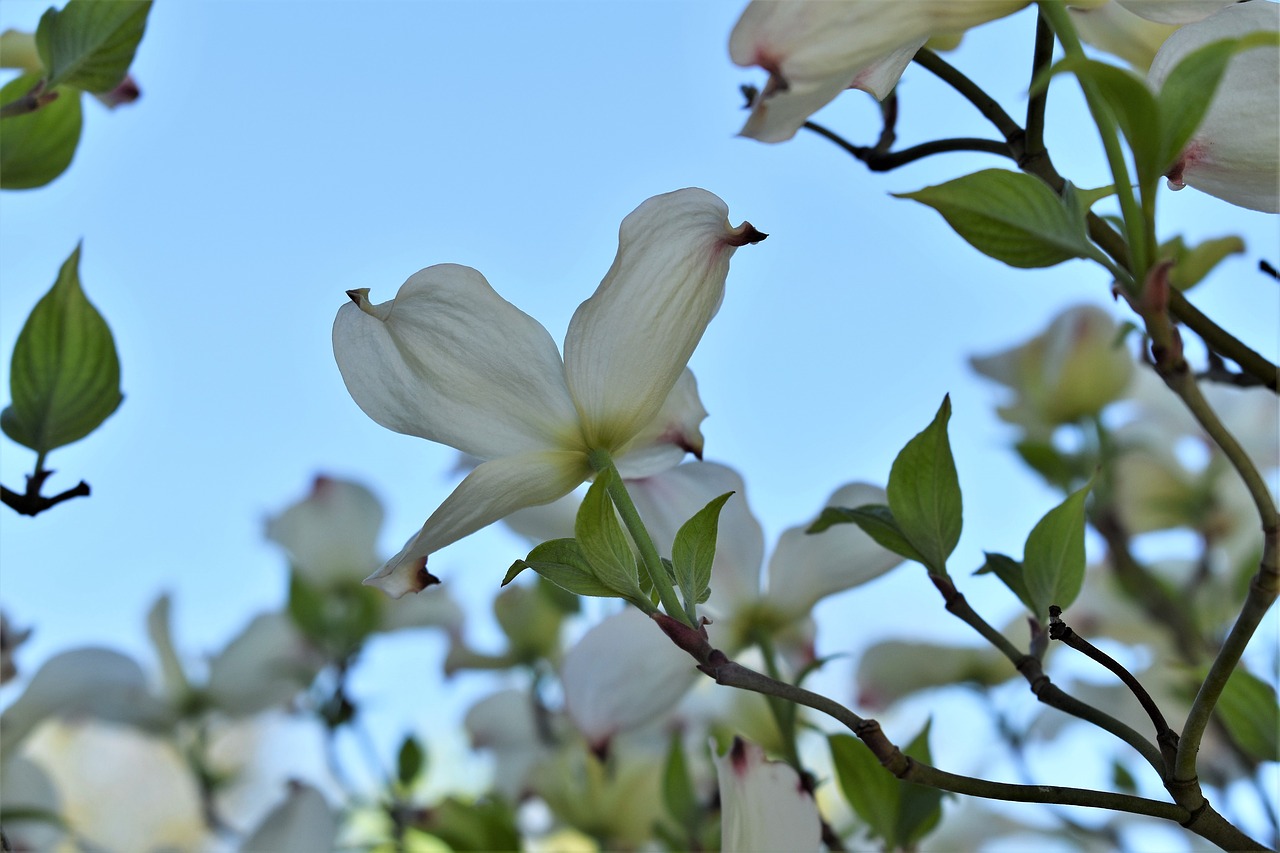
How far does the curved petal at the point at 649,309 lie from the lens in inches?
14.2

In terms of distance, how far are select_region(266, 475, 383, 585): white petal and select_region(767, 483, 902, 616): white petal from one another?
0.61 m

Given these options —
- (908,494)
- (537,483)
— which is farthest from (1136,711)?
(537,483)

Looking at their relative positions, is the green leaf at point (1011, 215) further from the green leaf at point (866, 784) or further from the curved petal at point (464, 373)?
the green leaf at point (866, 784)

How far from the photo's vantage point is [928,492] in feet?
1.37

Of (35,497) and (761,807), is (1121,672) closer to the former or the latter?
(761,807)

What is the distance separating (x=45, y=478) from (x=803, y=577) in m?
0.36

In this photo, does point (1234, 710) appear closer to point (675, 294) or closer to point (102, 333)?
point (675, 294)

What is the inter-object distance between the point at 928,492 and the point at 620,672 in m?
0.20

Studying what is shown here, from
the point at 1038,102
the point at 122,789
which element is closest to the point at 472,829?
the point at 1038,102

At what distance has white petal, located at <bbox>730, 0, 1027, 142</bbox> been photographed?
0.29 m

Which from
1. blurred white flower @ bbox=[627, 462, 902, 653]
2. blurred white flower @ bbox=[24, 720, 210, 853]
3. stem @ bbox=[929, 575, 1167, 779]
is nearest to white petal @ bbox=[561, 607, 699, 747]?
blurred white flower @ bbox=[627, 462, 902, 653]

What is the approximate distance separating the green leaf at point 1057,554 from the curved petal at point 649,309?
0.15 metres

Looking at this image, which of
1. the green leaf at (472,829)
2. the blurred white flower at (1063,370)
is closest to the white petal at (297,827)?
the green leaf at (472,829)

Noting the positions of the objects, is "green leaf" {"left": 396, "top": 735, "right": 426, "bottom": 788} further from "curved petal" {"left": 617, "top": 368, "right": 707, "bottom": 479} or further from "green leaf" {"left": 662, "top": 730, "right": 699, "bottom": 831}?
"curved petal" {"left": 617, "top": 368, "right": 707, "bottom": 479}
